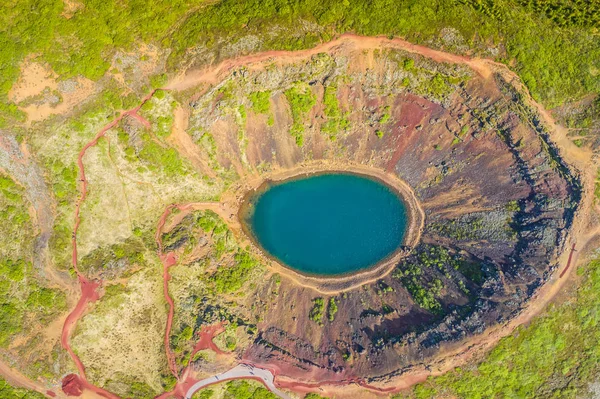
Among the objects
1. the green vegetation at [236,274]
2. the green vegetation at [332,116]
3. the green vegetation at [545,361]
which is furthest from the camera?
the green vegetation at [236,274]

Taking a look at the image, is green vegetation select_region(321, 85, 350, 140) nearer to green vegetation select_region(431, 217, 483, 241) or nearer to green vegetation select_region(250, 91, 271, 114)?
green vegetation select_region(250, 91, 271, 114)

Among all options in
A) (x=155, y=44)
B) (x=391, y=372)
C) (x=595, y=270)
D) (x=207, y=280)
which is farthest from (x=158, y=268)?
(x=595, y=270)

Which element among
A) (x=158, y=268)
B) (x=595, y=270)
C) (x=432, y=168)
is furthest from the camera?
(x=432, y=168)

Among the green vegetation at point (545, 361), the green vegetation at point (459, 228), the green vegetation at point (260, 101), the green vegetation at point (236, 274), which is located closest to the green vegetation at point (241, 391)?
the green vegetation at point (236, 274)

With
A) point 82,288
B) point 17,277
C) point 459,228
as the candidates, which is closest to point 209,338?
point 82,288

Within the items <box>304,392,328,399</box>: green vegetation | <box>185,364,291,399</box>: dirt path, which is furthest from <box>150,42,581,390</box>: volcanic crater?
<box>304,392,328,399</box>: green vegetation

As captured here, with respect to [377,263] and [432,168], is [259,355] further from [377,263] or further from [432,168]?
[432,168]

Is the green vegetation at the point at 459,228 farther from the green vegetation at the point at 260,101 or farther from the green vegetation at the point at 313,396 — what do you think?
the green vegetation at the point at 260,101
